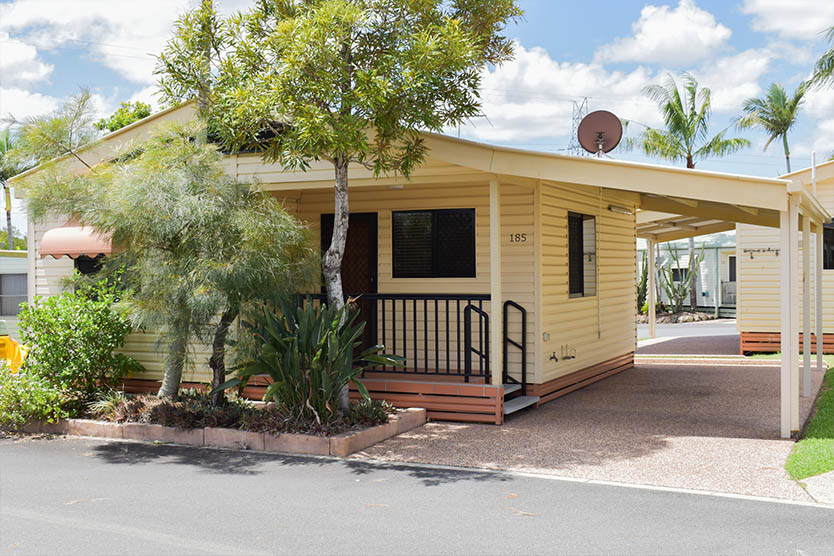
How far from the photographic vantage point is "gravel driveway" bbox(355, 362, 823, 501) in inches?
242

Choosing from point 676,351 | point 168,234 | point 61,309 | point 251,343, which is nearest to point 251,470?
point 251,343

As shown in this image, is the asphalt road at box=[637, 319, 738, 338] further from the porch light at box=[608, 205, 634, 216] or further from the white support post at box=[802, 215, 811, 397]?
the white support post at box=[802, 215, 811, 397]

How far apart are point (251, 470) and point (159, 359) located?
402cm

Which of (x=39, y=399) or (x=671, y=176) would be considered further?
(x=39, y=399)

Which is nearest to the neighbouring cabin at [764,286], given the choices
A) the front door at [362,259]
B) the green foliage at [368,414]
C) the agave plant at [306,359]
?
the front door at [362,259]

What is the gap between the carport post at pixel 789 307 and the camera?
23.2ft

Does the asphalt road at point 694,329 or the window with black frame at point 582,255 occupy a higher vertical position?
the window with black frame at point 582,255

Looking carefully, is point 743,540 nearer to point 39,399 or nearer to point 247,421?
point 247,421

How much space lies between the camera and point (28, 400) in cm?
788

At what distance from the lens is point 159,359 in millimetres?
10000

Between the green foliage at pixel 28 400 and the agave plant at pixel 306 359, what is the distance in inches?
77.2

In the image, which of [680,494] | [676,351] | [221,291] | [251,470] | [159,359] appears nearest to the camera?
[680,494]

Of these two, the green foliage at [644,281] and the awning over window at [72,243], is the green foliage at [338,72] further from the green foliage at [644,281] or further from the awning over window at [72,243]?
the green foliage at [644,281]

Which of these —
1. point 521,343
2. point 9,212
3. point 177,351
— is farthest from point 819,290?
point 9,212
